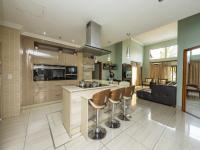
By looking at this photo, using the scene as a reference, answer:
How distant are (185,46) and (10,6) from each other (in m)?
5.51

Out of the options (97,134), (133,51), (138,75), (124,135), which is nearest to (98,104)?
(97,134)

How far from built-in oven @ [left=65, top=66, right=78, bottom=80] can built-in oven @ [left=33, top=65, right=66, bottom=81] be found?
0.15 meters

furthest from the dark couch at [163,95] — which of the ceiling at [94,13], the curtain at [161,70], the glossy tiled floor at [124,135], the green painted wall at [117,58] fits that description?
the curtain at [161,70]

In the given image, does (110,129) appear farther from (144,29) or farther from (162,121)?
(144,29)

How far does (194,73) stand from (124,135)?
243 inches

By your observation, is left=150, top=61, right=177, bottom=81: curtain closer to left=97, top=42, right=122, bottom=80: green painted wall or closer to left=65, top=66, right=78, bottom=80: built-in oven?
left=97, top=42, right=122, bottom=80: green painted wall

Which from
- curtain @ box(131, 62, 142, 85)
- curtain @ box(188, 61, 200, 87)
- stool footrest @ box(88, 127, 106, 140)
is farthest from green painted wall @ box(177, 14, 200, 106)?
curtain @ box(131, 62, 142, 85)

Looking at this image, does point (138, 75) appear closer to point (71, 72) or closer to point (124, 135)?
point (71, 72)

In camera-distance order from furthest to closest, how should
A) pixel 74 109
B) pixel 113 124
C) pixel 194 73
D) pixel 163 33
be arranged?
pixel 163 33, pixel 194 73, pixel 113 124, pixel 74 109

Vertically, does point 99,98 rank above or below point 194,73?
below

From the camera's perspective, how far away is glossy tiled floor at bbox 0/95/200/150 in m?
1.86

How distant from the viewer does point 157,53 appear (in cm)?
929

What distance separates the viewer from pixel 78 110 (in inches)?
87.7

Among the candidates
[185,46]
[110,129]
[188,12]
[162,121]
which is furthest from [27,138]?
[185,46]
